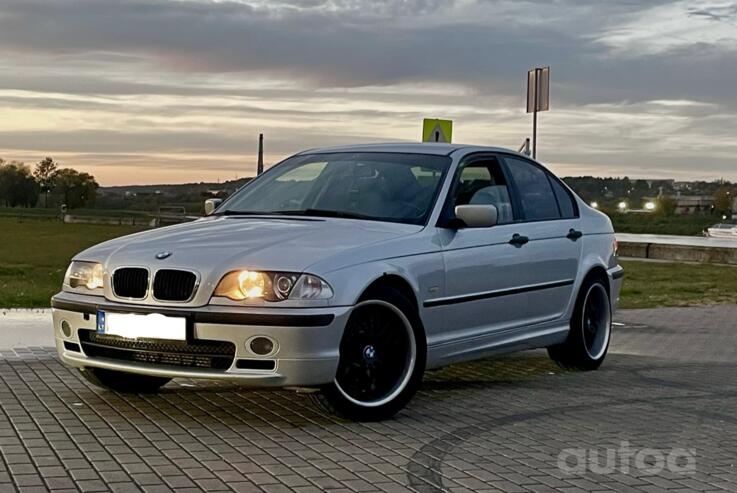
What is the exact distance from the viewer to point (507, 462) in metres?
5.82

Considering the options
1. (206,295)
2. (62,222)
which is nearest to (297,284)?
(206,295)

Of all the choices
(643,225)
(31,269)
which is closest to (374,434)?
(31,269)

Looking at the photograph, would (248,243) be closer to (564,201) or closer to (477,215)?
(477,215)

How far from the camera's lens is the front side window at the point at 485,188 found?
26.3ft

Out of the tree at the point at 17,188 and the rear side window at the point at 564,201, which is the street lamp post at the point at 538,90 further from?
the tree at the point at 17,188

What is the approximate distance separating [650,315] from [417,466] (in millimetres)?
9184

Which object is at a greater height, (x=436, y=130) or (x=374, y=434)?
(x=436, y=130)

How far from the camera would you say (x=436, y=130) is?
14680mm

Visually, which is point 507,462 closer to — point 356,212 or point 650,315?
point 356,212

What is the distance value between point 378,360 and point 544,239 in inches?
90.2

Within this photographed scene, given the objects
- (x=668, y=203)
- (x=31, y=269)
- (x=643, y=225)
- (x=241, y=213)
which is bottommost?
(x=31, y=269)

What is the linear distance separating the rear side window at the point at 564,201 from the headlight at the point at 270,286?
337 centimetres

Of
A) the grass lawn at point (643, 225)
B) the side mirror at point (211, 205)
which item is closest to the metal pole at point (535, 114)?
the side mirror at point (211, 205)

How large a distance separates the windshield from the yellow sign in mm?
6183
